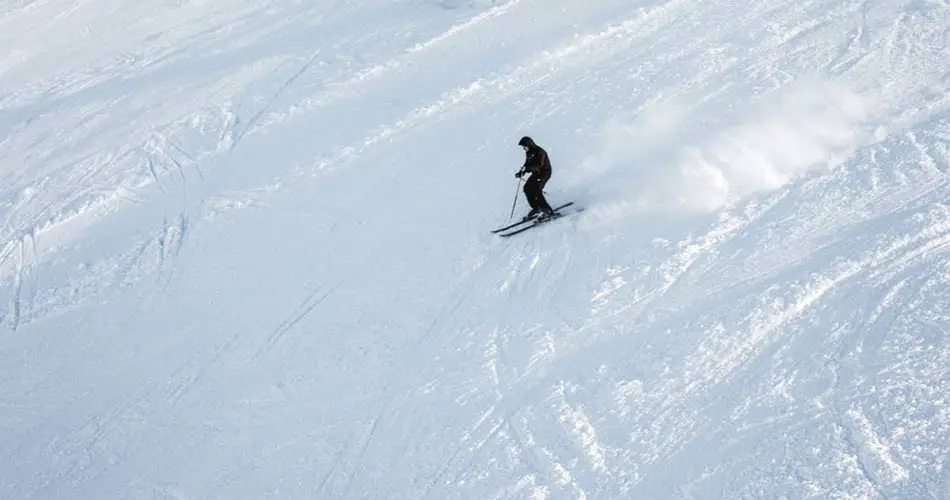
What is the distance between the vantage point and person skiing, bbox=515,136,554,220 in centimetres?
1188

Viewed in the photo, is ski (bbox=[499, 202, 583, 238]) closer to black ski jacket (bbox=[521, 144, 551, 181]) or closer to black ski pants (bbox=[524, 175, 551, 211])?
black ski pants (bbox=[524, 175, 551, 211])

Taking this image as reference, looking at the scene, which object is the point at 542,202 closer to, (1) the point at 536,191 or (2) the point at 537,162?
(1) the point at 536,191

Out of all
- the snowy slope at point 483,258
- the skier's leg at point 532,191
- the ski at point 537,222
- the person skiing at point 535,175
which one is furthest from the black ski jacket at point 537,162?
the snowy slope at point 483,258

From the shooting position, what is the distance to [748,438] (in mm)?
9391

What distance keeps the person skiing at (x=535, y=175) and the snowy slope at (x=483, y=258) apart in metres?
0.36

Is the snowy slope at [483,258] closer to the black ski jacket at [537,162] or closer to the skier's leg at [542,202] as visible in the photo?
the skier's leg at [542,202]

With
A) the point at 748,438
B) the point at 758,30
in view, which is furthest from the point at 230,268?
the point at 758,30

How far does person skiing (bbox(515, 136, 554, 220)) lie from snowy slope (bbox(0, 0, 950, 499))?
36cm

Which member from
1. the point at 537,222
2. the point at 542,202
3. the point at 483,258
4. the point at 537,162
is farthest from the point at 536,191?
the point at 483,258

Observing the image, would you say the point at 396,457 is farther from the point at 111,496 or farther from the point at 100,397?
the point at 100,397

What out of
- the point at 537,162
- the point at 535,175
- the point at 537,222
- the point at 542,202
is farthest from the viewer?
the point at 537,222

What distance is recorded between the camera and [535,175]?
39.6 ft

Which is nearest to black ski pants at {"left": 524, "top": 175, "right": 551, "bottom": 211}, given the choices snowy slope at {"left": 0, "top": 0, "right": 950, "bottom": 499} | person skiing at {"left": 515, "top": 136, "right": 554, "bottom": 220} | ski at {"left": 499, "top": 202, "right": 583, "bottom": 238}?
person skiing at {"left": 515, "top": 136, "right": 554, "bottom": 220}

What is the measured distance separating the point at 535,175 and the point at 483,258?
137 centimetres
